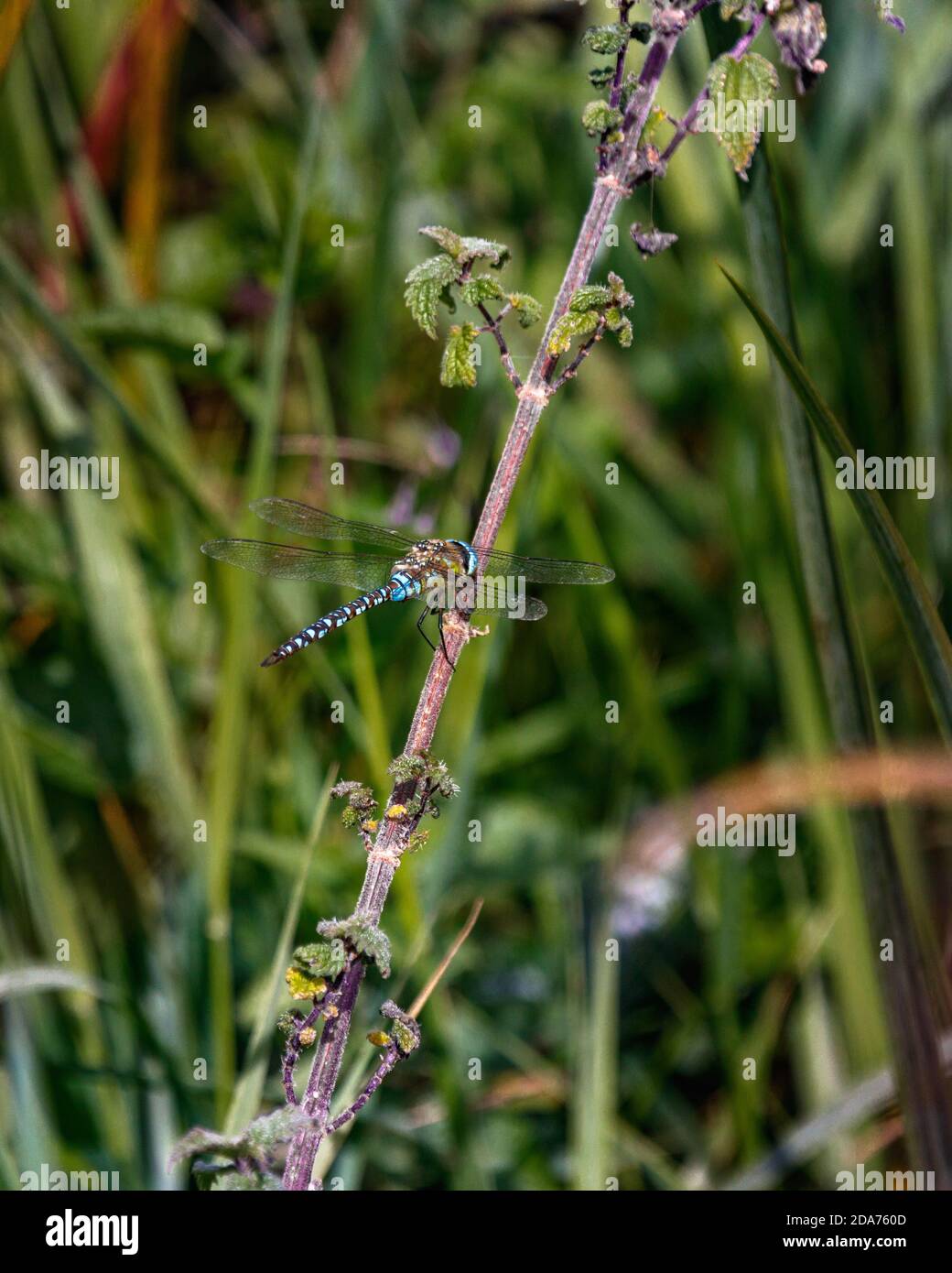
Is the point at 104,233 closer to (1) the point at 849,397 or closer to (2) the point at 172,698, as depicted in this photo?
(2) the point at 172,698

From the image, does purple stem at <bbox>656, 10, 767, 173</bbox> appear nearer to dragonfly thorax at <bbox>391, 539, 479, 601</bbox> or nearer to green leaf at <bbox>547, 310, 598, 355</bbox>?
green leaf at <bbox>547, 310, 598, 355</bbox>

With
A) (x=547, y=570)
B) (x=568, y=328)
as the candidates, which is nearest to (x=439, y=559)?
(x=547, y=570)

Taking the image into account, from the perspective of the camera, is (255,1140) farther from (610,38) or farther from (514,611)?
(610,38)

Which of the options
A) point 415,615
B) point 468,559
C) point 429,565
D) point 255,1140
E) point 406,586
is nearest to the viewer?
point 255,1140

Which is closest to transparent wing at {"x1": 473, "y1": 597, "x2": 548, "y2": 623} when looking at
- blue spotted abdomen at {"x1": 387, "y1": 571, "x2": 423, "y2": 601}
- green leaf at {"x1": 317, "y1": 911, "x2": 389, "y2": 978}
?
blue spotted abdomen at {"x1": 387, "y1": 571, "x2": 423, "y2": 601}

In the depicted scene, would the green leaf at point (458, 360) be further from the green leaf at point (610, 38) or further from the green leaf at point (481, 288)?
the green leaf at point (610, 38)

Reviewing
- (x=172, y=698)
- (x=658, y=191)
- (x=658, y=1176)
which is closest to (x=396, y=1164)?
(x=658, y=1176)

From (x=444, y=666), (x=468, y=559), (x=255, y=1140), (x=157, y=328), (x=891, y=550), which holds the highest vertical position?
(x=157, y=328)
